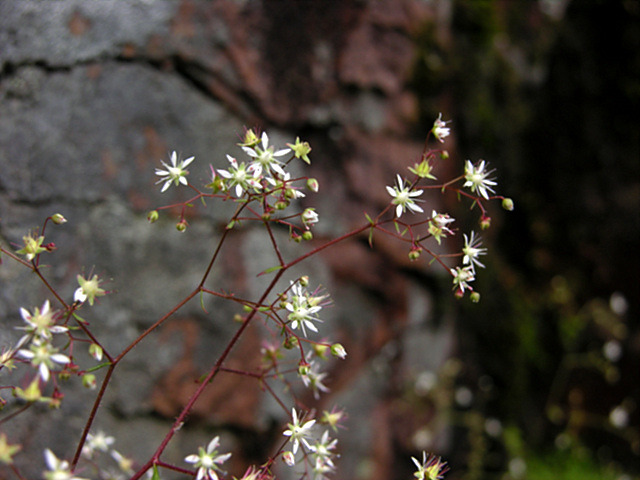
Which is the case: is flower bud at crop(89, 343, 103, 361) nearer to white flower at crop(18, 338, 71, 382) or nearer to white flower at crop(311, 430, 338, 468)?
white flower at crop(18, 338, 71, 382)

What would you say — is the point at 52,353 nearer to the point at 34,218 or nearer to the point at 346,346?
the point at 34,218

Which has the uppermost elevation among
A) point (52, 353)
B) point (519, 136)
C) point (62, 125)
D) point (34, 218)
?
point (52, 353)

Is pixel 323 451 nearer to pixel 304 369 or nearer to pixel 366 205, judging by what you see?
pixel 304 369

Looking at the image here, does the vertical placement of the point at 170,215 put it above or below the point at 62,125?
below

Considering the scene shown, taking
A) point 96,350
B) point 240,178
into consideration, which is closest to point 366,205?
point 240,178

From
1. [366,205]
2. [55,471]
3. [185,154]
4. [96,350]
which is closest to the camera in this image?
[55,471]

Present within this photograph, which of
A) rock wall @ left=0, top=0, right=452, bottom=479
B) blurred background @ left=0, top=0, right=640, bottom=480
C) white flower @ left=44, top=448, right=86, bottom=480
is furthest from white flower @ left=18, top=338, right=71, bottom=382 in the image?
rock wall @ left=0, top=0, right=452, bottom=479

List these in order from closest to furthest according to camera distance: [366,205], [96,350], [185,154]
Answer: [96,350]
[185,154]
[366,205]

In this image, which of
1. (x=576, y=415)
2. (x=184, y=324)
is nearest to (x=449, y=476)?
(x=576, y=415)
